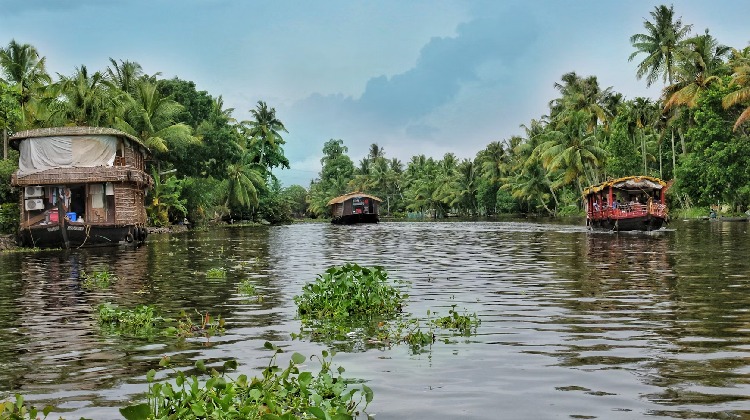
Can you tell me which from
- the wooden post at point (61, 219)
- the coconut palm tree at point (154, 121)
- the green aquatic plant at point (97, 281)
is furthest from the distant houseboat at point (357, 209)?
the green aquatic plant at point (97, 281)

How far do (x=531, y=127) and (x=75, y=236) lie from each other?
230ft

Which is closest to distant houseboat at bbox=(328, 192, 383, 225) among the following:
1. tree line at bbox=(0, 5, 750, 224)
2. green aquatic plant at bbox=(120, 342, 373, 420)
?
tree line at bbox=(0, 5, 750, 224)

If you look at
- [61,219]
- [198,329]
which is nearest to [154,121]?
[61,219]

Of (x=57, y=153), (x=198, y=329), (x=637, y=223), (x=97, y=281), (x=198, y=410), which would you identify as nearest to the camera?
(x=198, y=410)

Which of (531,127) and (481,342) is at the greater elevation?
(531,127)

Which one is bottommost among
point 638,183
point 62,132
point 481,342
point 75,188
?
point 481,342

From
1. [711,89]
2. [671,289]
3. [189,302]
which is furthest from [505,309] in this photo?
[711,89]

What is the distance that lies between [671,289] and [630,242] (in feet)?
58.9

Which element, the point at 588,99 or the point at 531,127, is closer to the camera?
the point at 588,99

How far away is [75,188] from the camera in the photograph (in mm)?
37750

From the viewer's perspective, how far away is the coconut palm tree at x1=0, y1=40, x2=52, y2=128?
45844 millimetres

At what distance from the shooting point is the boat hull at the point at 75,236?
33031 mm

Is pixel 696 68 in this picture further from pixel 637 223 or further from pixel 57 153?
pixel 57 153

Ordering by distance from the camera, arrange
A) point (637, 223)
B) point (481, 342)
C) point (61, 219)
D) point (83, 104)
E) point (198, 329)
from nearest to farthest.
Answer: point (481, 342), point (198, 329), point (61, 219), point (637, 223), point (83, 104)
